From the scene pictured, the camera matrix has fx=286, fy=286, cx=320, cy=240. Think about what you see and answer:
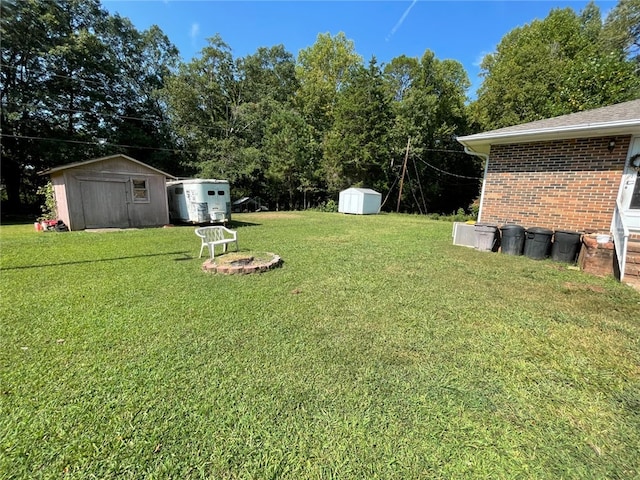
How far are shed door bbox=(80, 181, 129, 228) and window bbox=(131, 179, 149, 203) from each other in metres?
0.34

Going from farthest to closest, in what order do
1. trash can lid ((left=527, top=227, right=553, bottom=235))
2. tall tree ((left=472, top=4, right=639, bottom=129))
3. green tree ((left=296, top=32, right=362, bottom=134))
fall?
green tree ((left=296, top=32, right=362, bottom=134)), tall tree ((left=472, top=4, right=639, bottom=129)), trash can lid ((left=527, top=227, right=553, bottom=235))

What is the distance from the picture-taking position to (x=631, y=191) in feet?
18.7

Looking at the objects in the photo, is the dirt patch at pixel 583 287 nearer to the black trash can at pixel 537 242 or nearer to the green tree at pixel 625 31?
the black trash can at pixel 537 242

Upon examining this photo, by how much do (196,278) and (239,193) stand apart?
2102cm

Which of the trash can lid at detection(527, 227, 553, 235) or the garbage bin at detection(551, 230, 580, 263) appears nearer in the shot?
the garbage bin at detection(551, 230, 580, 263)

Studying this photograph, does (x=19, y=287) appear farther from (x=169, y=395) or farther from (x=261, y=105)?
(x=261, y=105)

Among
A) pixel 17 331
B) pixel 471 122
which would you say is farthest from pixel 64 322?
pixel 471 122

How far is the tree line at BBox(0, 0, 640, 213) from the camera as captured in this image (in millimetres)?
16281

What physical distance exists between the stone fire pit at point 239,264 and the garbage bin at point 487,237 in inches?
203

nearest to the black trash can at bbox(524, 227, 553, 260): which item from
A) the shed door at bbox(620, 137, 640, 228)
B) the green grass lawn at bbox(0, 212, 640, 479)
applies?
the shed door at bbox(620, 137, 640, 228)

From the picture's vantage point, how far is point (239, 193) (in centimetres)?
2473

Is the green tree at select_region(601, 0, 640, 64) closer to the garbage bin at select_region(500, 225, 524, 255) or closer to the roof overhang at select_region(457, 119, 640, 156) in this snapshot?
the roof overhang at select_region(457, 119, 640, 156)

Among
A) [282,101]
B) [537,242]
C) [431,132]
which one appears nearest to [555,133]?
[537,242]

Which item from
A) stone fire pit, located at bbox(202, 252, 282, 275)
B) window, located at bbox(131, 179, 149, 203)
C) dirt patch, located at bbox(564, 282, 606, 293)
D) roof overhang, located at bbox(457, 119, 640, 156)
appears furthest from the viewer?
window, located at bbox(131, 179, 149, 203)
